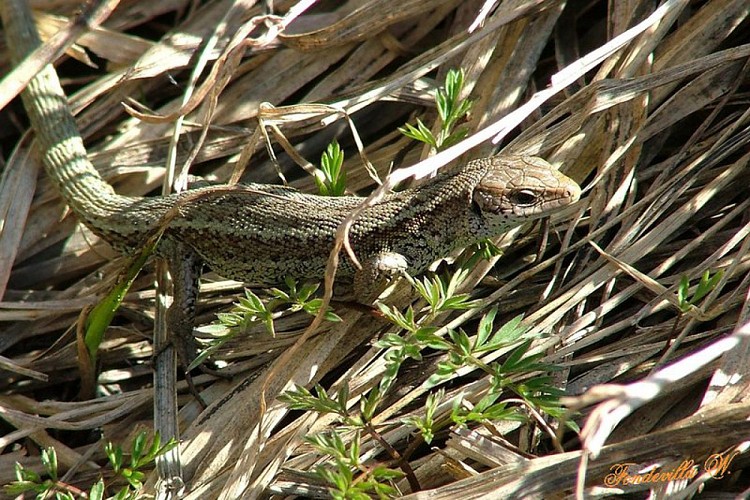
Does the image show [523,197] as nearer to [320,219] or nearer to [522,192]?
[522,192]

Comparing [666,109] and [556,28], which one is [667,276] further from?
[556,28]

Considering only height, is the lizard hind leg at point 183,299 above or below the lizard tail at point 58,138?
below

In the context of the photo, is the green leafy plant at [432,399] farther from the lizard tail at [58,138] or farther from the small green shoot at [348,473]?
the lizard tail at [58,138]

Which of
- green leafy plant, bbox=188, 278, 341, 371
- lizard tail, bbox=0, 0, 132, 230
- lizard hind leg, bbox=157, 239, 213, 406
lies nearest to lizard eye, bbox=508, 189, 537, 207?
green leafy plant, bbox=188, 278, 341, 371

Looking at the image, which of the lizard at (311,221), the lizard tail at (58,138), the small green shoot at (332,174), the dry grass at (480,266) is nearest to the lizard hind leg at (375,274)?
the lizard at (311,221)

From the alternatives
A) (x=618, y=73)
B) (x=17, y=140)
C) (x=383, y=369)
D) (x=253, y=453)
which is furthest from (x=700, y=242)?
(x=17, y=140)

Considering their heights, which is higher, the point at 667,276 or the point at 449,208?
the point at 449,208

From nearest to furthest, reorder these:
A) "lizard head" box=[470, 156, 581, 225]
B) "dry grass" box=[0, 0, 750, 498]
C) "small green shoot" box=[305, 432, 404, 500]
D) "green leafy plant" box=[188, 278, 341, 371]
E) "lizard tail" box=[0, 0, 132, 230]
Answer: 1. "small green shoot" box=[305, 432, 404, 500]
2. "dry grass" box=[0, 0, 750, 498]
3. "green leafy plant" box=[188, 278, 341, 371]
4. "lizard head" box=[470, 156, 581, 225]
5. "lizard tail" box=[0, 0, 132, 230]

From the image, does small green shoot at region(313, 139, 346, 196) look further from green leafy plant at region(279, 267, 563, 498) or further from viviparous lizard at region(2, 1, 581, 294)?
green leafy plant at region(279, 267, 563, 498)
